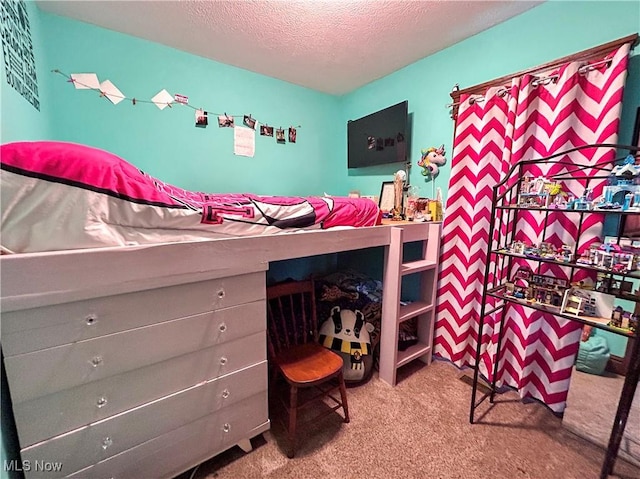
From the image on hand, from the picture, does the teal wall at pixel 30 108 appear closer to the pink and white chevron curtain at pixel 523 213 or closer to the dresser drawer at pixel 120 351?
the dresser drawer at pixel 120 351

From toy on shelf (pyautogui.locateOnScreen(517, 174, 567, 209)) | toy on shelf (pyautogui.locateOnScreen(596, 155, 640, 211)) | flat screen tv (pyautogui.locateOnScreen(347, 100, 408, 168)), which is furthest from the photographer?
flat screen tv (pyautogui.locateOnScreen(347, 100, 408, 168))

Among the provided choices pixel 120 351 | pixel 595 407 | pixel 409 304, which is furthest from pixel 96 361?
pixel 595 407

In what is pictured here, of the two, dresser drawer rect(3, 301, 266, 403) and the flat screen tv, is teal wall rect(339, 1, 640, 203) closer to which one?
the flat screen tv

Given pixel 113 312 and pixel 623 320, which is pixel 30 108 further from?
pixel 623 320

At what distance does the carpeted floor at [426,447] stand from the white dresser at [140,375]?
6.0 inches

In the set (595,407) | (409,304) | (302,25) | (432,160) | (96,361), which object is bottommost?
(595,407)

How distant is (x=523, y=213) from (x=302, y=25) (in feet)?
6.50

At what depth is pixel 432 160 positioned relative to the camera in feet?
7.20

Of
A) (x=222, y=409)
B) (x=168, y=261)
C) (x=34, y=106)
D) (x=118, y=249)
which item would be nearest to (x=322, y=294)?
(x=222, y=409)

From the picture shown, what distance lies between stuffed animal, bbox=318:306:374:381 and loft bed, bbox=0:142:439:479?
0.66 meters

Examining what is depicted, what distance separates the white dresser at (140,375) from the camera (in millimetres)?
896

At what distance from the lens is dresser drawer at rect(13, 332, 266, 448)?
0.91 meters

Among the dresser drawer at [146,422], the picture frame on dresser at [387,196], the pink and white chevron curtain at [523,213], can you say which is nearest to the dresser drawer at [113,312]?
the dresser drawer at [146,422]

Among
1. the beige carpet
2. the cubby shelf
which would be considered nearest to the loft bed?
the cubby shelf
